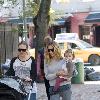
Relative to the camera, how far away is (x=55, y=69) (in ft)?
22.9

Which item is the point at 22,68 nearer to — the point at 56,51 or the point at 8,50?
the point at 56,51

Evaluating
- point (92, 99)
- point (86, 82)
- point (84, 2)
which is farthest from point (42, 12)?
point (84, 2)

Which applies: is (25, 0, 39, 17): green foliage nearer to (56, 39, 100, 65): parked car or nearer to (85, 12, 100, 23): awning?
(56, 39, 100, 65): parked car

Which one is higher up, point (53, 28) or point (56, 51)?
point (56, 51)

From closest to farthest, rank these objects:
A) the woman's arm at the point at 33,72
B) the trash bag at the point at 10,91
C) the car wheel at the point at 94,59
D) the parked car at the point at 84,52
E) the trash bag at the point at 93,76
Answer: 1. the trash bag at the point at 10,91
2. the woman's arm at the point at 33,72
3. the trash bag at the point at 93,76
4. the parked car at the point at 84,52
5. the car wheel at the point at 94,59

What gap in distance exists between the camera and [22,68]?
6.99m

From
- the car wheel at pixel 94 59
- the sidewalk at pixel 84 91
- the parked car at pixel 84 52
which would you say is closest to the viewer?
the sidewalk at pixel 84 91

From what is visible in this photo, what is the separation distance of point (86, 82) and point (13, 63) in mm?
9138

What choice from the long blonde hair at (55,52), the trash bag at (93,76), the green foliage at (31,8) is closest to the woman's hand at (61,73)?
the long blonde hair at (55,52)

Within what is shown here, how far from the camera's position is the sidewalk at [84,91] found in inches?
480

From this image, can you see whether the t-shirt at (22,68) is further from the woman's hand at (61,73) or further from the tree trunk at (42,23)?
the tree trunk at (42,23)

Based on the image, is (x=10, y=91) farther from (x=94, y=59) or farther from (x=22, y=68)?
(x=94, y=59)

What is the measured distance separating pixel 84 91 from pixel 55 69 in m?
6.69

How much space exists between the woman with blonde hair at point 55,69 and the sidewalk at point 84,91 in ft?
16.2
